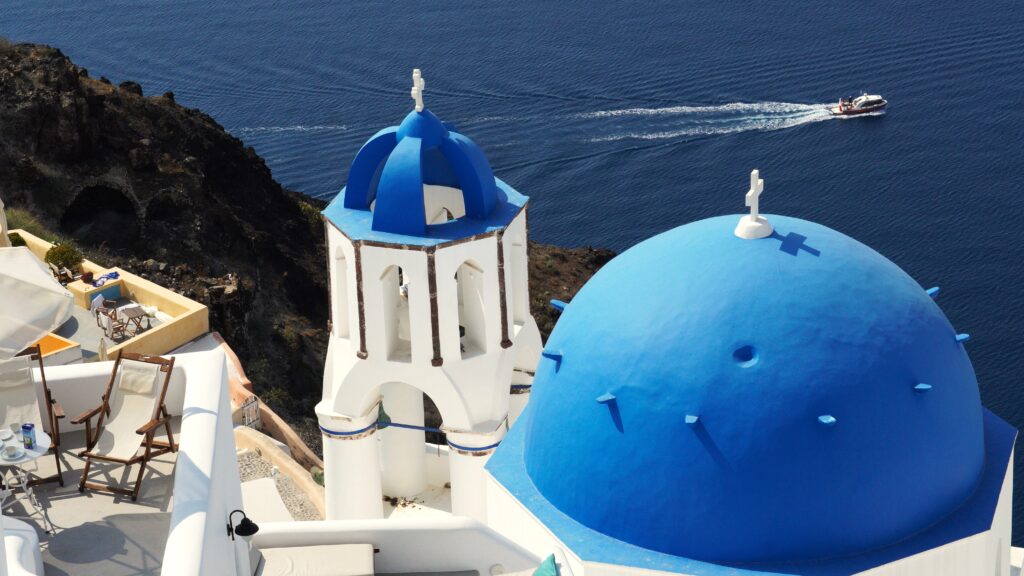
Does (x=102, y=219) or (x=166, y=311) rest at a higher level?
(x=166, y=311)

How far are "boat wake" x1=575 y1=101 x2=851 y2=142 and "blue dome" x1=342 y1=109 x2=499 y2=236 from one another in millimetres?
46031

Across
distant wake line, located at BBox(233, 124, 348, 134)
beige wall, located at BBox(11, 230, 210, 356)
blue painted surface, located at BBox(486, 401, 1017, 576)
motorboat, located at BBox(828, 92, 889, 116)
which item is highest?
blue painted surface, located at BBox(486, 401, 1017, 576)

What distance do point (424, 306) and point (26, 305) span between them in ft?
20.2

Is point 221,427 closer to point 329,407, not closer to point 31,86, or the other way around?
point 329,407

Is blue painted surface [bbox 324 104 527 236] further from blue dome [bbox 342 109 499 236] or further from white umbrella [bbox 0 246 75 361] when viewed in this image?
white umbrella [bbox 0 246 75 361]

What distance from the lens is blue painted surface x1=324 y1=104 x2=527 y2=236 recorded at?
17594mm

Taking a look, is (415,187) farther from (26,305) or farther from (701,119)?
(701,119)

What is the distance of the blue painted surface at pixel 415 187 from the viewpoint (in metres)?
17.6

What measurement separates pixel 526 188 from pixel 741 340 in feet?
154

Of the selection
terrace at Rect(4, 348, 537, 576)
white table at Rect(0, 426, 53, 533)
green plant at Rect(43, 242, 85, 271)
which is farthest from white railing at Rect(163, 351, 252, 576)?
→ green plant at Rect(43, 242, 85, 271)

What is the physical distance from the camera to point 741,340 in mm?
13062

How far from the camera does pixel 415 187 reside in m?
17.5

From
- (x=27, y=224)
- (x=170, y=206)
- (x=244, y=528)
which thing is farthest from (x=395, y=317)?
(x=170, y=206)

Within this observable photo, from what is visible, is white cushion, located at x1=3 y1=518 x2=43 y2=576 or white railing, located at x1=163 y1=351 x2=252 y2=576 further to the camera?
white railing, located at x1=163 y1=351 x2=252 y2=576
